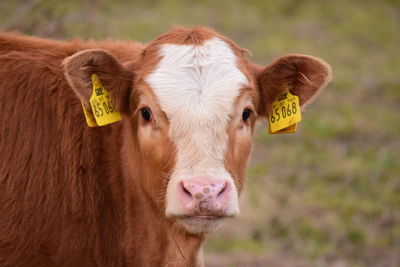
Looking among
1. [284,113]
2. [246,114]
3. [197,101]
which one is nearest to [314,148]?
[284,113]

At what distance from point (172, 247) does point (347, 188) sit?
17.1 feet

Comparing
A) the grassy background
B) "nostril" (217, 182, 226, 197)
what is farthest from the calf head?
the grassy background

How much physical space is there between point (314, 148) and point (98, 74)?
661cm

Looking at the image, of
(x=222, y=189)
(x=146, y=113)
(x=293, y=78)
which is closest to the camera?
(x=222, y=189)

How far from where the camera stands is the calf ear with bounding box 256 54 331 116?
5.71 metres

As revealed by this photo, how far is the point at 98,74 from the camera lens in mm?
5590

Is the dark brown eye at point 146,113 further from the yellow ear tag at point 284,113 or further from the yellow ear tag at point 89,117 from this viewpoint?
the yellow ear tag at point 284,113

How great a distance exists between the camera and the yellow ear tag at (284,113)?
5.83m

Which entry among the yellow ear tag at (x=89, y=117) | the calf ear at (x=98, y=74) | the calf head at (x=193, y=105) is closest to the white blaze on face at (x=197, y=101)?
the calf head at (x=193, y=105)

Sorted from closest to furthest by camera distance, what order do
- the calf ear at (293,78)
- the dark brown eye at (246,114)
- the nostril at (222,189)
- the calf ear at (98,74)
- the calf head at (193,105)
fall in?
the nostril at (222,189), the calf head at (193,105), the calf ear at (98,74), the dark brown eye at (246,114), the calf ear at (293,78)

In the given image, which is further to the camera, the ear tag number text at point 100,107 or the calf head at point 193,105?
the ear tag number text at point 100,107

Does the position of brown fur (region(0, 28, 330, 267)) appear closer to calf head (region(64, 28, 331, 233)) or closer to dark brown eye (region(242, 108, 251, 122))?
calf head (region(64, 28, 331, 233))

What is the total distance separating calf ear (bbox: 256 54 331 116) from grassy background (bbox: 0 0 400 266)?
41cm

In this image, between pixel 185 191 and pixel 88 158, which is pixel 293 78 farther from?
pixel 88 158
